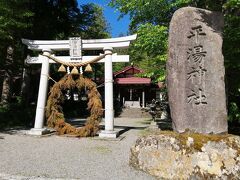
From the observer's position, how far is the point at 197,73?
708 centimetres

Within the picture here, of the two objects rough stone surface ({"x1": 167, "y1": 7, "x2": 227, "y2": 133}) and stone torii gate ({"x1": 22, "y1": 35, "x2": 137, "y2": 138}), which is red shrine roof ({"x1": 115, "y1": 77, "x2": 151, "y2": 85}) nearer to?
stone torii gate ({"x1": 22, "y1": 35, "x2": 137, "y2": 138})

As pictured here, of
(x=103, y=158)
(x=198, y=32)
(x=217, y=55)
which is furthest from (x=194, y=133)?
(x=103, y=158)

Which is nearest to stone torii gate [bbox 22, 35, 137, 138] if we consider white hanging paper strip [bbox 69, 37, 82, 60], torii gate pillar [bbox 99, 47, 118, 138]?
torii gate pillar [bbox 99, 47, 118, 138]

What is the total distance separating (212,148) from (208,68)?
187 centimetres

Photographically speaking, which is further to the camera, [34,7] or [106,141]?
[34,7]

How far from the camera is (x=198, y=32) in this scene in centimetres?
720

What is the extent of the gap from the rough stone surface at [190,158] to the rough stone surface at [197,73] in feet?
2.14

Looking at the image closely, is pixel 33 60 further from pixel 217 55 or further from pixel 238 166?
pixel 238 166

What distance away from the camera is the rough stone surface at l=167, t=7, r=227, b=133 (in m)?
6.85

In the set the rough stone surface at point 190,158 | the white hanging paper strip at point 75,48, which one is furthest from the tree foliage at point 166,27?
the rough stone surface at point 190,158

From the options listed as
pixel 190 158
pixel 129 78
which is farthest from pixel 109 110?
pixel 129 78

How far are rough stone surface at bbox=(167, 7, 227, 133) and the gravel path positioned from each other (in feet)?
5.71

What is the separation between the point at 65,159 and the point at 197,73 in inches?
161

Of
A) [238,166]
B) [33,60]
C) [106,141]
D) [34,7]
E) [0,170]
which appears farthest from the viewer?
[34,7]
